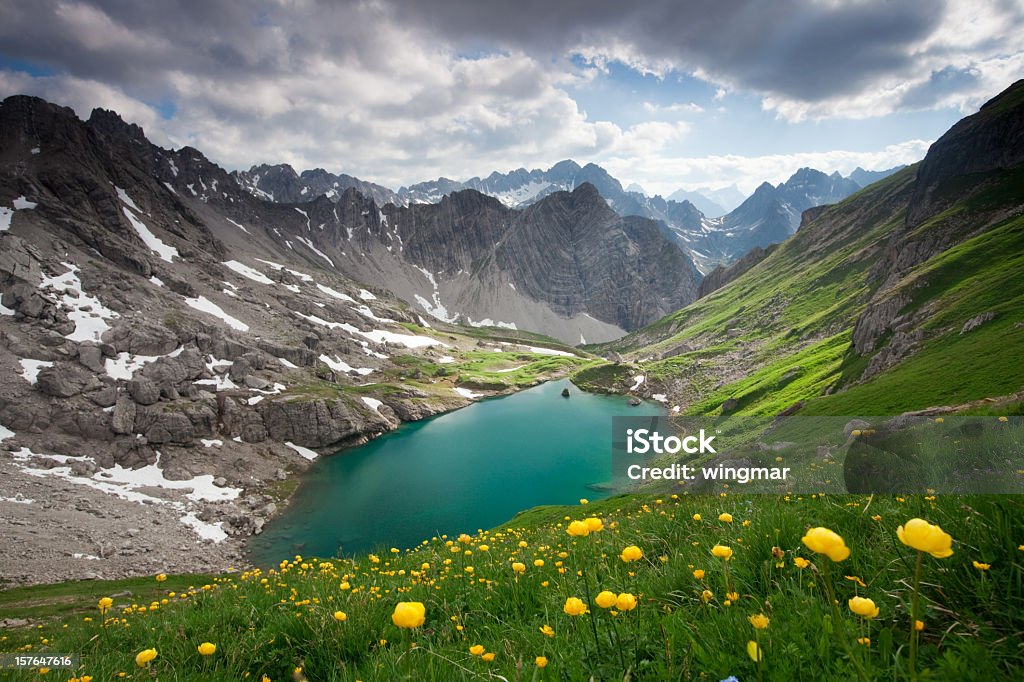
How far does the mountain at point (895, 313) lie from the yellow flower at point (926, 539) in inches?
719

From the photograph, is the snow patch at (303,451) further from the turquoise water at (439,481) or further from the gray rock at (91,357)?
the gray rock at (91,357)

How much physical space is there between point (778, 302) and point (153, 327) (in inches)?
7125

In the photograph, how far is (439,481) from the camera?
3044 inches

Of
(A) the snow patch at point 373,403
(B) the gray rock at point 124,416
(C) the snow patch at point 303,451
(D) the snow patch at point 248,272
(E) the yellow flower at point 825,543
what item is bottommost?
(C) the snow patch at point 303,451

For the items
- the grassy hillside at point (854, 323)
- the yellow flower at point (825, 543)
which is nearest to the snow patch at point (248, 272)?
the grassy hillside at point (854, 323)

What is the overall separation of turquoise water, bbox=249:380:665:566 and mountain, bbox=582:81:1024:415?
3089 centimetres

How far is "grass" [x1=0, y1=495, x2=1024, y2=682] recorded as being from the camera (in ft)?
9.10

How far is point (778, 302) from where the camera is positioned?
158875mm

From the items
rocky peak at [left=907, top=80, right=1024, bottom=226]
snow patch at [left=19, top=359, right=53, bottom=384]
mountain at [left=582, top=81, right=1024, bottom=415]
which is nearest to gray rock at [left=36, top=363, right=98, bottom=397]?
snow patch at [left=19, top=359, right=53, bottom=384]

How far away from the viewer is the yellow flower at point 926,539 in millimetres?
1654

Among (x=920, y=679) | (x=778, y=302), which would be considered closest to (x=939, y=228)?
(x=778, y=302)

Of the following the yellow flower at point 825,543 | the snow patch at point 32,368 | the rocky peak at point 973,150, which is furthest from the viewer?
the rocky peak at point 973,150

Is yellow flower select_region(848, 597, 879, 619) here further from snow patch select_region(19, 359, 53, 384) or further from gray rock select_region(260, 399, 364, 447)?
A: snow patch select_region(19, 359, 53, 384)

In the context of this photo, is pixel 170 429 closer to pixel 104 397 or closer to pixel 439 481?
pixel 104 397
